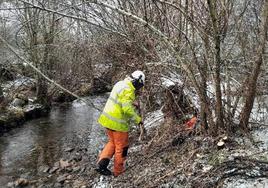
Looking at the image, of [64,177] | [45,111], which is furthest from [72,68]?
[64,177]

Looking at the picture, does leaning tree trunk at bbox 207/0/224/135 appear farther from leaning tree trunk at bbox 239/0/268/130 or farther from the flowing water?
the flowing water

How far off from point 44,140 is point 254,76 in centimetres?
738

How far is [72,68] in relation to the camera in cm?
1889

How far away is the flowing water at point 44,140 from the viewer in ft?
31.2

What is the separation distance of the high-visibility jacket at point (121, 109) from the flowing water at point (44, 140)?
2847 millimetres

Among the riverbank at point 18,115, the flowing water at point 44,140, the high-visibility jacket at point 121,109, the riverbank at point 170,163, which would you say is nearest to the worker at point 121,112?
the high-visibility jacket at point 121,109

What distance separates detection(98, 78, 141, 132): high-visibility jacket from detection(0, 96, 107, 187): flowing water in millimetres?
2847

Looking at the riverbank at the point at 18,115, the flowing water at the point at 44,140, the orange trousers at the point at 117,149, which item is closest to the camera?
the orange trousers at the point at 117,149

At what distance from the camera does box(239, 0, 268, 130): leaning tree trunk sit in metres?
5.75

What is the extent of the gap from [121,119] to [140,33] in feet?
9.35

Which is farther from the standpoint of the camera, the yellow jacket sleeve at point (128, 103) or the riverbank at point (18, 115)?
the riverbank at point (18, 115)

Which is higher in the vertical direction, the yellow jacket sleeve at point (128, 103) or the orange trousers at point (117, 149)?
the yellow jacket sleeve at point (128, 103)

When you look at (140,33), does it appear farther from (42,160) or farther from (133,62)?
(42,160)

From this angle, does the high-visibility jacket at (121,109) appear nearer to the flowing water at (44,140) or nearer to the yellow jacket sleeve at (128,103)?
the yellow jacket sleeve at (128,103)
